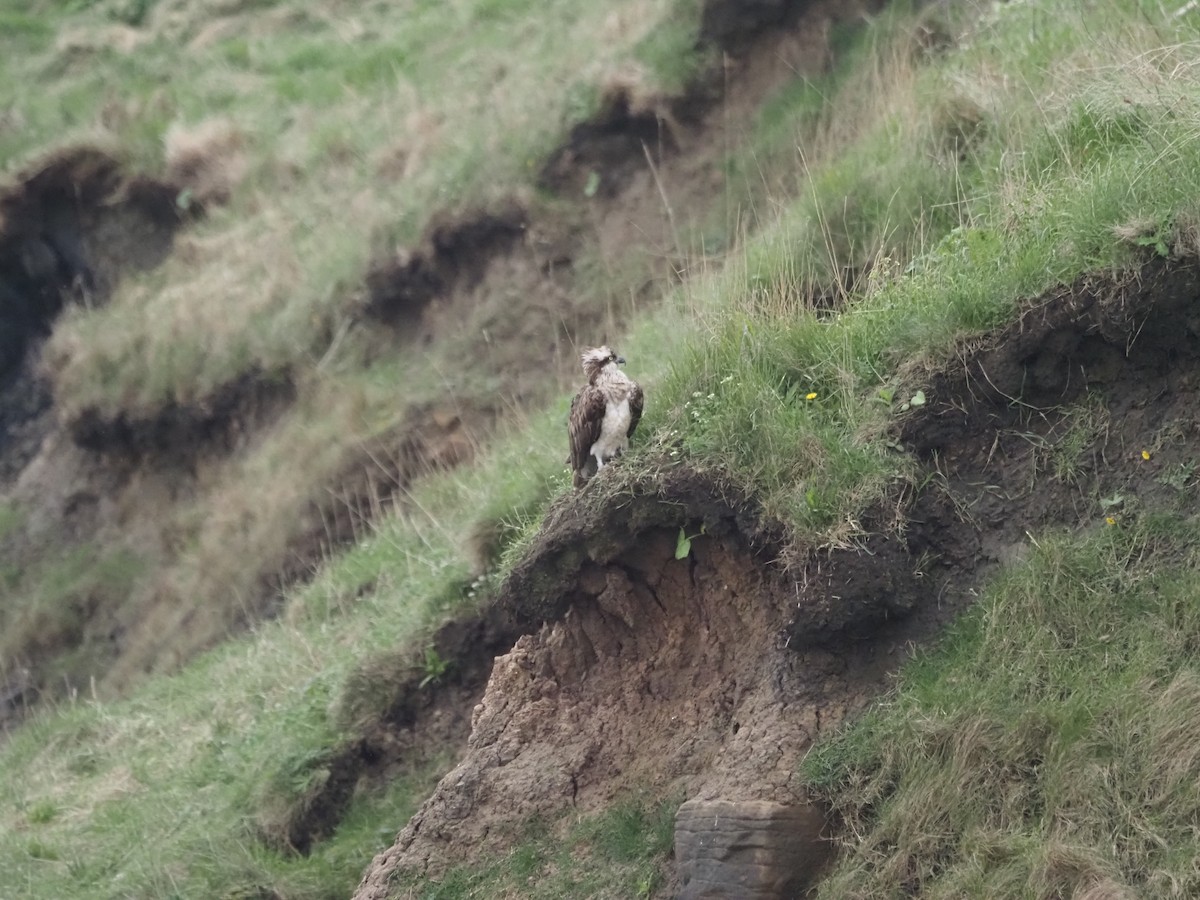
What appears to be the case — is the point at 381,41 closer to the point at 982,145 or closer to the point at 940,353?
the point at 982,145

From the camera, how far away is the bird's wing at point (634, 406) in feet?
24.0

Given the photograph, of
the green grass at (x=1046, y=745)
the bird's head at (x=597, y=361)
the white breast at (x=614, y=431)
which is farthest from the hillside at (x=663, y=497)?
the bird's head at (x=597, y=361)

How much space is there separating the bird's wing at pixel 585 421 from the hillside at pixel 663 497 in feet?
0.66

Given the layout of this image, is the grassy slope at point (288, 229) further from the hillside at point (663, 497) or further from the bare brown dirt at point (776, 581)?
the bare brown dirt at point (776, 581)

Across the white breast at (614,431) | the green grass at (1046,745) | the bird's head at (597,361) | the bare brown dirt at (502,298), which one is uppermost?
the bird's head at (597,361)

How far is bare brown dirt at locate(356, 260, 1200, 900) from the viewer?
6559mm

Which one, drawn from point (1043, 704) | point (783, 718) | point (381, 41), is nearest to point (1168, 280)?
point (1043, 704)

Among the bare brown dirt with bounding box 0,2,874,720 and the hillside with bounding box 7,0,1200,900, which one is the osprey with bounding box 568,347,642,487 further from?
the bare brown dirt with bounding box 0,2,874,720

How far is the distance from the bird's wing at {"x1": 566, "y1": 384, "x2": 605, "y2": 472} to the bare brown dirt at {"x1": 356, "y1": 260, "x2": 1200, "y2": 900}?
0.23 meters

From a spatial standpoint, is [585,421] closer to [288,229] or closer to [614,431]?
[614,431]

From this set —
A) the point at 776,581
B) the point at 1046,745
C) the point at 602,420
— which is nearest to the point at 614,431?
the point at 602,420

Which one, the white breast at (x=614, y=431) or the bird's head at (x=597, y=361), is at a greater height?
the bird's head at (x=597, y=361)

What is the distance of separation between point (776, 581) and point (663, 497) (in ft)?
2.11

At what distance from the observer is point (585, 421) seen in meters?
7.30
